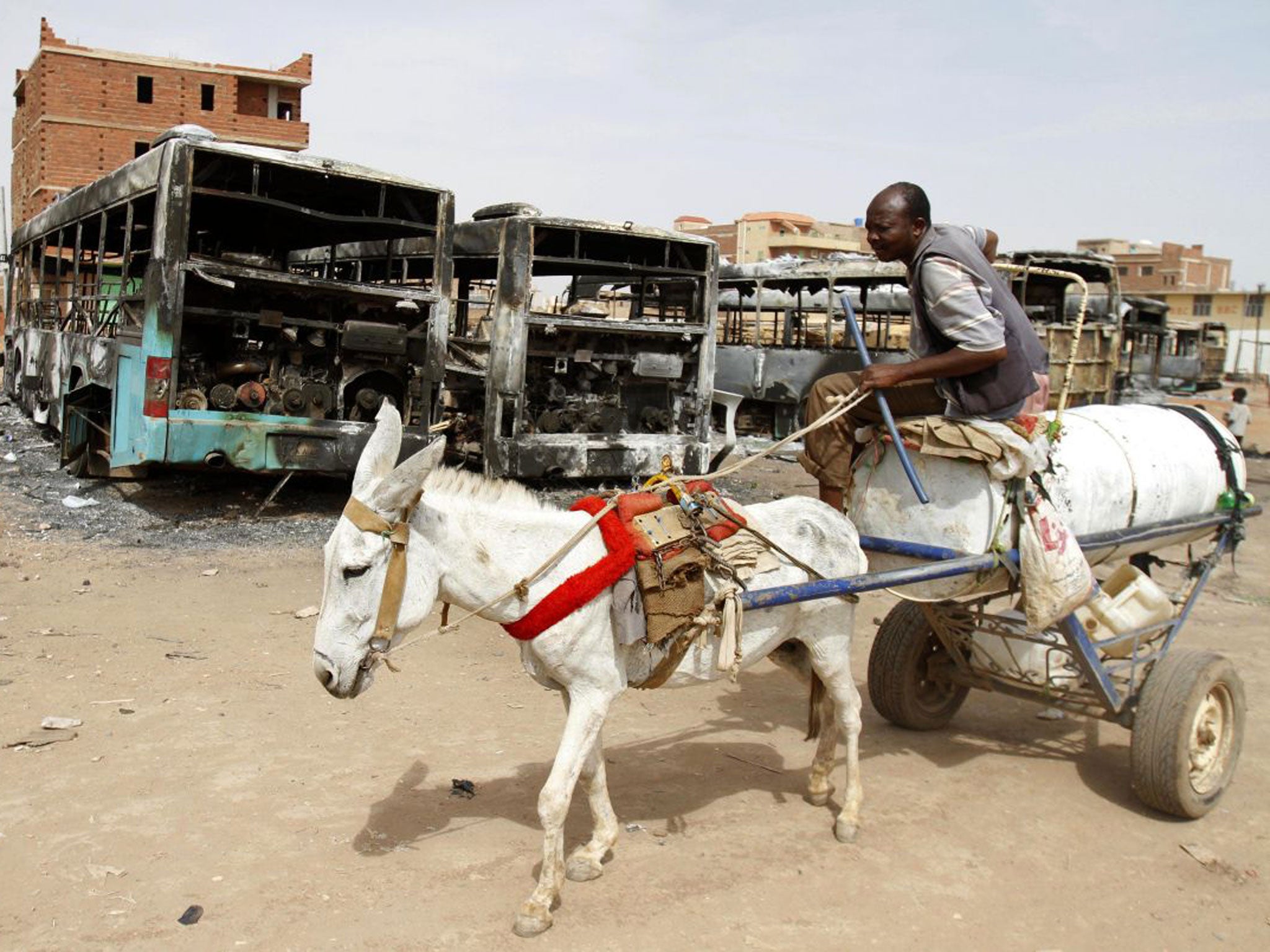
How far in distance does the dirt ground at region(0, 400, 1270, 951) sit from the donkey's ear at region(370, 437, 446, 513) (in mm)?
1289

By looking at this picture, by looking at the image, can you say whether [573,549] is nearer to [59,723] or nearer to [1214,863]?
[1214,863]

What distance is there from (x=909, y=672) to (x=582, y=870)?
220cm

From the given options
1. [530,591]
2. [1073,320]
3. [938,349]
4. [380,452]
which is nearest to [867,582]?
[938,349]

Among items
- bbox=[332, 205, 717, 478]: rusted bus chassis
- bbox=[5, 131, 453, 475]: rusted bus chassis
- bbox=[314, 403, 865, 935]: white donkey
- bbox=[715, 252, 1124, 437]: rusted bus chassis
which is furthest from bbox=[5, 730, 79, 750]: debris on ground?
bbox=[715, 252, 1124, 437]: rusted bus chassis

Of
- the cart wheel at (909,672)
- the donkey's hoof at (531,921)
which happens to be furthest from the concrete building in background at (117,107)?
the donkey's hoof at (531,921)

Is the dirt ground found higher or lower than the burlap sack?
lower

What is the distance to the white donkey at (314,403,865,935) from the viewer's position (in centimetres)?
309

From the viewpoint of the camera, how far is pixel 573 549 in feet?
11.3

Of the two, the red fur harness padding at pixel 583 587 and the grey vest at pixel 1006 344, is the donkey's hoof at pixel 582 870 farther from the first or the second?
the grey vest at pixel 1006 344

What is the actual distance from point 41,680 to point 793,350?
13.0 metres

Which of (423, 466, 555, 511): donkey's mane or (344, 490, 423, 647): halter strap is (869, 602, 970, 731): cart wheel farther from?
(344, 490, 423, 647): halter strap

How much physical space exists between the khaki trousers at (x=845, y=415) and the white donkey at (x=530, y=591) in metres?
0.26

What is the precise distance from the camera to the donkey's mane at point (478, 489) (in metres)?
3.35

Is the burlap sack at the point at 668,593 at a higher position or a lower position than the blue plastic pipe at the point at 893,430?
lower
